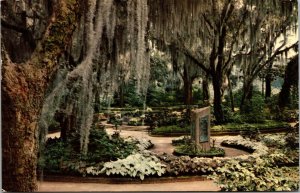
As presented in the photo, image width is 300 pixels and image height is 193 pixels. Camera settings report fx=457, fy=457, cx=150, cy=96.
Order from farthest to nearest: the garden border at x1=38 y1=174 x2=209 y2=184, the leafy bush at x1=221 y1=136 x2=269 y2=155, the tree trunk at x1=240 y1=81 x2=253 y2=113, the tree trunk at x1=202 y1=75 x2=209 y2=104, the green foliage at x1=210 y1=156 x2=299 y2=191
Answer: the tree trunk at x1=202 y1=75 x2=209 y2=104, the tree trunk at x1=240 y1=81 x2=253 y2=113, the leafy bush at x1=221 y1=136 x2=269 y2=155, the garden border at x1=38 y1=174 x2=209 y2=184, the green foliage at x1=210 y1=156 x2=299 y2=191

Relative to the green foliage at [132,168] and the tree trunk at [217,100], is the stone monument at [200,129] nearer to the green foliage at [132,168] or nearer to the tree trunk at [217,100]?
the green foliage at [132,168]

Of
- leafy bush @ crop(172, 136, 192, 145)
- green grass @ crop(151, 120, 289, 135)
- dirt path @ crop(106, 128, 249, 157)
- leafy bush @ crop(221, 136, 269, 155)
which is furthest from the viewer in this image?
green grass @ crop(151, 120, 289, 135)

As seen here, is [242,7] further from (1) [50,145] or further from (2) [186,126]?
(1) [50,145]

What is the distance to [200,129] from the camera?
6734mm

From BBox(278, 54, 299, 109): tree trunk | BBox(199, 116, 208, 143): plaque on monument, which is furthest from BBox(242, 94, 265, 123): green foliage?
BBox(278, 54, 299, 109): tree trunk

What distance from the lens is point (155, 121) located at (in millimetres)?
8703

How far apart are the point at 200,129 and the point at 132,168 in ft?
6.66

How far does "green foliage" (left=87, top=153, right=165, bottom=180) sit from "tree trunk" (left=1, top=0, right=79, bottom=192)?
2300mm

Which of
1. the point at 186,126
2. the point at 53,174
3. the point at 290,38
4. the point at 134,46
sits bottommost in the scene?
the point at 53,174

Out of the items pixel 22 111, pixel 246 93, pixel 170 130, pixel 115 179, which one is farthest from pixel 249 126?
pixel 22 111

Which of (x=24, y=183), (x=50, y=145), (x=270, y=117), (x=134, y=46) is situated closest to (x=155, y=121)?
(x=270, y=117)

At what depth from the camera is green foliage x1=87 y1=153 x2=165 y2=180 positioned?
4.86 metres

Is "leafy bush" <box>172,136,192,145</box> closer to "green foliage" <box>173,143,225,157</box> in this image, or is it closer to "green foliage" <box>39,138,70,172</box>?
"green foliage" <box>173,143,225,157</box>

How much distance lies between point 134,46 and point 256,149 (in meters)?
2.86
